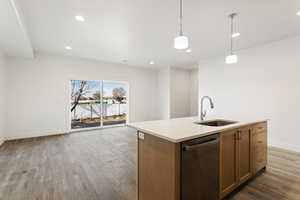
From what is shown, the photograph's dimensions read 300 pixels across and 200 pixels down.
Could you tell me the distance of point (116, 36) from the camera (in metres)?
3.50

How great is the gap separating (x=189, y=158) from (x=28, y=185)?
245 centimetres

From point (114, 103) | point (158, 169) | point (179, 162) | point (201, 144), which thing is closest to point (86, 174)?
point (158, 169)

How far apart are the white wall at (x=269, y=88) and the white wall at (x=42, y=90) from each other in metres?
4.86

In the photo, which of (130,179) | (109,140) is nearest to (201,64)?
(109,140)

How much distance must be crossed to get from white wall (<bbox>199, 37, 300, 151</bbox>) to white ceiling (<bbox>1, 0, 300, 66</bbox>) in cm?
42

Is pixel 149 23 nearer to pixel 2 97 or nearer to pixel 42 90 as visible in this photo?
pixel 42 90

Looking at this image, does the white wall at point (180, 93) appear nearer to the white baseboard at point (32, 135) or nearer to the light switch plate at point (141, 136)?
the white baseboard at point (32, 135)

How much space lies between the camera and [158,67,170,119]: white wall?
6809 millimetres

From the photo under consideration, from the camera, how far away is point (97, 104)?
19.6 ft

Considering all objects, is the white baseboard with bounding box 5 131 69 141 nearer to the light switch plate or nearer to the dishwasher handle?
the light switch plate

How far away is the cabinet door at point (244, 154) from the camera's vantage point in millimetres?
1928

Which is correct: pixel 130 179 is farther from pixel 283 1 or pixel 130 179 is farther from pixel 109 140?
pixel 283 1

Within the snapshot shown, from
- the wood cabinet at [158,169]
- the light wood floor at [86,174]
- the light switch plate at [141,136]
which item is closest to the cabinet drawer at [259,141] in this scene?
the light wood floor at [86,174]

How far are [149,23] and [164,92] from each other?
174 inches
